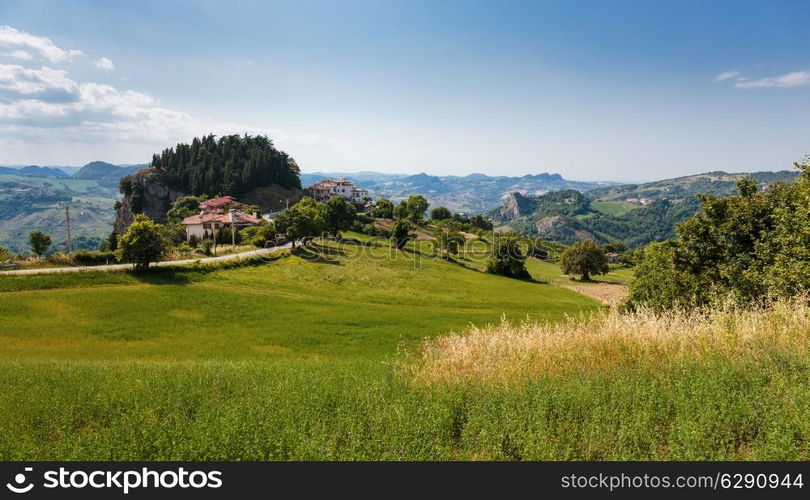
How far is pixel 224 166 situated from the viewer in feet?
513

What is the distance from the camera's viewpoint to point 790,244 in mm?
20297

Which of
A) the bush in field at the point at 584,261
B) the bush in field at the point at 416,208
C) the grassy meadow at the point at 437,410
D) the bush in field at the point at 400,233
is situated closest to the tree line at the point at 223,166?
the bush in field at the point at 416,208

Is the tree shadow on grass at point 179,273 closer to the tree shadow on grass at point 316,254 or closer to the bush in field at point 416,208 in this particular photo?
the tree shadow on grass at point 316,254

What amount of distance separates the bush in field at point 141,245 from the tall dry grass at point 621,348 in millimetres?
45148

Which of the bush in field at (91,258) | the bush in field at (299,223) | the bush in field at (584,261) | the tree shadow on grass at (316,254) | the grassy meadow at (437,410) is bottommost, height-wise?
the bush in field at (584,261)

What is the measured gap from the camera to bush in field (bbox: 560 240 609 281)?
304ft

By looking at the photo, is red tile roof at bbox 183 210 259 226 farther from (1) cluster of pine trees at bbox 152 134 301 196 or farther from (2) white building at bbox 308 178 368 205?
(2) white building at bbox 308 178 368 205

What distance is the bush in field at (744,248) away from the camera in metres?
18.8

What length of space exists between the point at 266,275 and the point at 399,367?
147 feet

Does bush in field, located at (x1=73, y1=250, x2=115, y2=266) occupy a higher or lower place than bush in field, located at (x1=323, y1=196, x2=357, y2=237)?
lower
